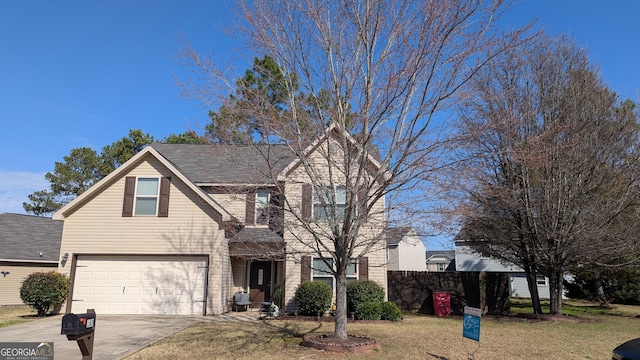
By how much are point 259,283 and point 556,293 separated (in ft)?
38.7

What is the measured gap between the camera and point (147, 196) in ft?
55.0

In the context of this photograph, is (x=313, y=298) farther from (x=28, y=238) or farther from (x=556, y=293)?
(x=28, y=238)

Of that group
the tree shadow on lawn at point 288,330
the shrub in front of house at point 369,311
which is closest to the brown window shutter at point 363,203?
the tree shadow on lawn at point 288,330

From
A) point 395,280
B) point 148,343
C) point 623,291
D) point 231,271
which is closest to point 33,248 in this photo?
point 231,271

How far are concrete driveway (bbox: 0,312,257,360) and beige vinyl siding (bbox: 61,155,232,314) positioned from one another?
1933 mm

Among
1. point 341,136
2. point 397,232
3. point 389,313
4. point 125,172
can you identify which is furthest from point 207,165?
point 397,232

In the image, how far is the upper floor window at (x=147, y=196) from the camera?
Answer: 54.7 ft

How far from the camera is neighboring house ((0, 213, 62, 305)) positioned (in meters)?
20.6

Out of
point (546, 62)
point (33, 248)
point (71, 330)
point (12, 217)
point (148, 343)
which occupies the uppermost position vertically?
point (546, 62)

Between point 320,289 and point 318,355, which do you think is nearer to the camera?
point 318,355

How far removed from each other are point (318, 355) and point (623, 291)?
2291 centimetres

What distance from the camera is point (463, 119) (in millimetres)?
10117

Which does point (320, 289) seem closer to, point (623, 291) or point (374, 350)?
point (374, 350)

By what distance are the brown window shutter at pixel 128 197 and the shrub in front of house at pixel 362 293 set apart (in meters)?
8.78
